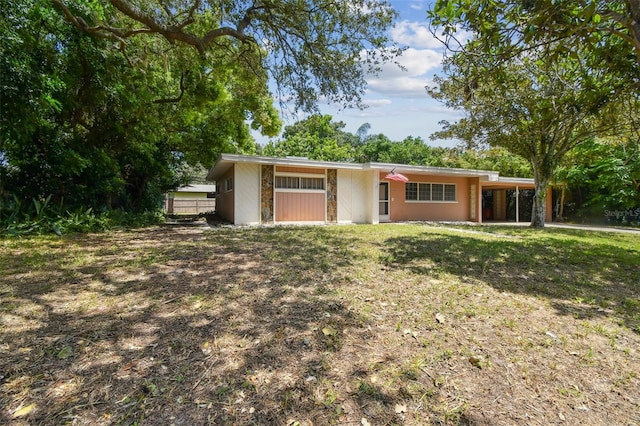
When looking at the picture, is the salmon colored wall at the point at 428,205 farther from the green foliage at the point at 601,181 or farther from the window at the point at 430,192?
the green foliage at the point at 601,181

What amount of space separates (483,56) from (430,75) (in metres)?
6.63

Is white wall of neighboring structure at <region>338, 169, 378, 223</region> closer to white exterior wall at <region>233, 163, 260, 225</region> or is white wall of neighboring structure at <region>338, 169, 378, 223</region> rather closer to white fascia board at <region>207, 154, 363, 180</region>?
white fascia board at <region>207, 154, 363, 180</region>

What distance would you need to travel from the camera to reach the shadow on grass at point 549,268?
12.4 feet

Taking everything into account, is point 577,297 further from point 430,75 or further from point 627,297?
point 430,75

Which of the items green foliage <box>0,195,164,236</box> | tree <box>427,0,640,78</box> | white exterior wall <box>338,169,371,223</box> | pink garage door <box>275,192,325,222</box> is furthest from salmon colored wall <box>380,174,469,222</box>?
green foliage <box>0,195,164,236</box>

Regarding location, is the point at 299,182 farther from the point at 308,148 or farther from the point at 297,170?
the point at 308,148

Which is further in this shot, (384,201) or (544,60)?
(384,201)

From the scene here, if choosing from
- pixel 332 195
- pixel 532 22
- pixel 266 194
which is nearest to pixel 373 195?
pixel 332 195


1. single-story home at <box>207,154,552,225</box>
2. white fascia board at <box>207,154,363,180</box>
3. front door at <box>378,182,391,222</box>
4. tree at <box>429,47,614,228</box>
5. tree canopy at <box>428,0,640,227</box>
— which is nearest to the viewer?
tree canopy at <box>428,0,640,227</box>

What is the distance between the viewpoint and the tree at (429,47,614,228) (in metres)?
7.81

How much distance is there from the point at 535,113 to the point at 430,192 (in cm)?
613

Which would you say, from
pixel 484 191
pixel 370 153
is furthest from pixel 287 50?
pixel 370 153

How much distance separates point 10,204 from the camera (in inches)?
338

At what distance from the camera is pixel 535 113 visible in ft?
34.1
